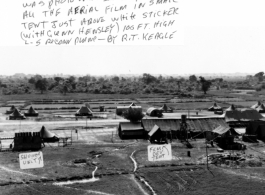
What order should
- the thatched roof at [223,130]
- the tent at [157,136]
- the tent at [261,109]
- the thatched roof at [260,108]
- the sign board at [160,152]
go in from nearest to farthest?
the sign board at [160,152], the thatched roof at [223,130], the tent at [157,136], the tent at [261,109], the thatched roof at [260,108]

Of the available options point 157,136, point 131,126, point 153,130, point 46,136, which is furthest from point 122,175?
point 131,126

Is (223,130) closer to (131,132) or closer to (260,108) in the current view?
(131,132)

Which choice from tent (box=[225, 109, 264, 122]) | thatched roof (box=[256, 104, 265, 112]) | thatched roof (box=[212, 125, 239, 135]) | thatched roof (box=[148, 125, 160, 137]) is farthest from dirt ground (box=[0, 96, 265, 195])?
thatched roof (box=[256, 104, 265, 112])

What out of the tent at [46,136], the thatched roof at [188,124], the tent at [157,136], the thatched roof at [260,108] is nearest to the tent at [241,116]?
the thatched roof at [188,124]

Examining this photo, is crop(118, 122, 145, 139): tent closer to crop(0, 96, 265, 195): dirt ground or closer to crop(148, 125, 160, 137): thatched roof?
crop(148, 125, 160, 137): thatched roof

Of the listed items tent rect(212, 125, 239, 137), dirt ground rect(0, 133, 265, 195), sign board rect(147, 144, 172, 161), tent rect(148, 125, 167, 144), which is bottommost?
dirt ground rect(0, 133, 265, 195)

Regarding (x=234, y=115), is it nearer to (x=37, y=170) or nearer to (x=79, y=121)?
(x=79, y=121)

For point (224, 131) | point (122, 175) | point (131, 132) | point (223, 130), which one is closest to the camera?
point (122, 175)

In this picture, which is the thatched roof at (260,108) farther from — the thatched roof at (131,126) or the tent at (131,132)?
the tent at (131,132)

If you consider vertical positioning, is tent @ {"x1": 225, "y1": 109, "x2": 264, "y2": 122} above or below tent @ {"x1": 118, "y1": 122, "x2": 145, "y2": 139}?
above

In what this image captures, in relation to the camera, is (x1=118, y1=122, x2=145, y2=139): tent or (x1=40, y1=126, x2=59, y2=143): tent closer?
(x1=40, y1=126, x2=59, y2=143): tent

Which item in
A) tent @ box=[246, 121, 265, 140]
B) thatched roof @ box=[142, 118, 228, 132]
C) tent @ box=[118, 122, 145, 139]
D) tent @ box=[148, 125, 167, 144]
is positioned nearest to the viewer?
tent @ box=[148, 125, 167, 144]

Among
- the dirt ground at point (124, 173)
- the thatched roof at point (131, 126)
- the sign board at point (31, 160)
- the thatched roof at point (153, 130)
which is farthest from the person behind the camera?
the thatched roof at point (131, 126)
